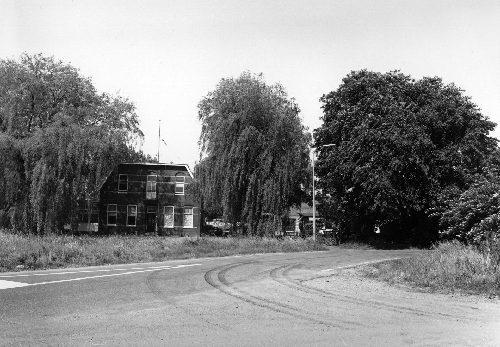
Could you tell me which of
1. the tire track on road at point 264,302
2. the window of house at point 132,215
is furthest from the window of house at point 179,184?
the tire track on road at point 264,302

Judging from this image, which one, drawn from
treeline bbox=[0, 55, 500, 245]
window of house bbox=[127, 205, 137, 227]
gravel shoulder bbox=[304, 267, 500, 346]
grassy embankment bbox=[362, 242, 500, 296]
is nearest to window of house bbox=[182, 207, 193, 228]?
window of house bbox=[127, 205, 137, 227]

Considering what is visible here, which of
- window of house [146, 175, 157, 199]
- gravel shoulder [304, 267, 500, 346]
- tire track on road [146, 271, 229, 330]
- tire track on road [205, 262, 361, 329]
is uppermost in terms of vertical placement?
window of house [146, 175, 157, 199]

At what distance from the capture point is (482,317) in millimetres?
8406

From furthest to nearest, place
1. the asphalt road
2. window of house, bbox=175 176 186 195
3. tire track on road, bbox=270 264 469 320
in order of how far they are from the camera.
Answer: window of house, bbox=175 176 186 195
tire track on road, bbox=270 264 469 320
the asphalt road

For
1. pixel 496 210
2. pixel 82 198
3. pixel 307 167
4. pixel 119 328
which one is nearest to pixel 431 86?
pixel 307 167

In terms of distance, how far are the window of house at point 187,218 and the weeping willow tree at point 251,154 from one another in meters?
10.8

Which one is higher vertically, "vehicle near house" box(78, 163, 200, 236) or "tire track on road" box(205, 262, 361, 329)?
"vehicle near house" box(78, 163, 200, 236)

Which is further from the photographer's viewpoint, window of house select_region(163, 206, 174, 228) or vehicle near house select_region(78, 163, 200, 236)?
window of house select_region(163, 206, 174, 228)

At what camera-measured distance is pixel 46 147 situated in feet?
126

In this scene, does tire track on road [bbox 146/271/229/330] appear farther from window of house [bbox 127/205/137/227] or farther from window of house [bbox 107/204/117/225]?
window of house [bbox 107/204/117/225]

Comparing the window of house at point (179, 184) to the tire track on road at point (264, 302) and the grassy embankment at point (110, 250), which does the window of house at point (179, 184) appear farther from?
the tire track on road at point (264, 302)

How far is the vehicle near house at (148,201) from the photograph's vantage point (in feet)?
175

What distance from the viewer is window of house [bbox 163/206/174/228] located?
53.5m

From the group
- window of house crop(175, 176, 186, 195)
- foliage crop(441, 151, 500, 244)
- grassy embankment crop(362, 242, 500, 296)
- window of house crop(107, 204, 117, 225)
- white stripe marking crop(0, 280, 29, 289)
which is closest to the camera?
white stripe marking crop(0, 280, 29, 289)
